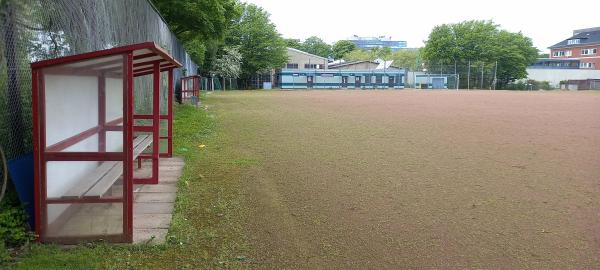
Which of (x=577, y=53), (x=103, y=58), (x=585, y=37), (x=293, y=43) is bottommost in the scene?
(x=103, y=58)

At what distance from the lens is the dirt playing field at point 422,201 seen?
4.70 meters

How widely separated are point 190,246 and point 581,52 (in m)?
111

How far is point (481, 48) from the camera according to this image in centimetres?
7144

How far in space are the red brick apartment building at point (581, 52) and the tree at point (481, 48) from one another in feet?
84.5

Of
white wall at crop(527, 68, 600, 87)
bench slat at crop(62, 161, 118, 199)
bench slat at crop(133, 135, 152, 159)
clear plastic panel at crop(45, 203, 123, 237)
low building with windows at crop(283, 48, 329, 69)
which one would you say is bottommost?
clear plastic panel at crop(45, 203, 123, 237)

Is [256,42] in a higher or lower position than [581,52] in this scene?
lower

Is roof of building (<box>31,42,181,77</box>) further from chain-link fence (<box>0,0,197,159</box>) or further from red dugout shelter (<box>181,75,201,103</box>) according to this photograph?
red dugout shelter (<box>181,75,201,103</box>)

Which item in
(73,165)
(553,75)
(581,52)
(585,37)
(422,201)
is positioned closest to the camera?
(73,165)

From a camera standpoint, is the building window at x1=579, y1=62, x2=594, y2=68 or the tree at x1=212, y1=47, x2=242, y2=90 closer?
the tree at x1=212, y1=47, x2=242, y2=90

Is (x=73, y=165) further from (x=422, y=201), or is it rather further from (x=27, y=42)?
(x=422, y=201)

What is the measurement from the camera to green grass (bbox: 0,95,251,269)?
4.29 m

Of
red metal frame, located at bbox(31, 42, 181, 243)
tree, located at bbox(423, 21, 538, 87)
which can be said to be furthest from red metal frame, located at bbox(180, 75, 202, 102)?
tree, located at bbox(423, 21, 538, 87)

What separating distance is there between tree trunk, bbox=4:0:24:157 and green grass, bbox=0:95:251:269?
0.91 meters

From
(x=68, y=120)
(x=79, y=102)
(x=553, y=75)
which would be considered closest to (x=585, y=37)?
(x=553, y=75)
